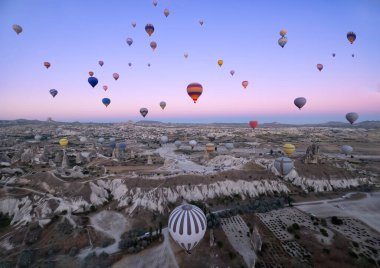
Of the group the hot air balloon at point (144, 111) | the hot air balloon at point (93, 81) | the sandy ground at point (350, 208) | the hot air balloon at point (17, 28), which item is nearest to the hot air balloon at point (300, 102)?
the sandy ground at point (350, 208)

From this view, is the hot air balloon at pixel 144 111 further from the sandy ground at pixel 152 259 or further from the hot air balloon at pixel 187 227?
the hot air balloon at pixel 187 227

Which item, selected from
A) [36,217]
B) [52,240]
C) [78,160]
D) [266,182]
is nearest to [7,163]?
[78,160]

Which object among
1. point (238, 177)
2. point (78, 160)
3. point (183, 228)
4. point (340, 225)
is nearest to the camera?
point (183, 228)

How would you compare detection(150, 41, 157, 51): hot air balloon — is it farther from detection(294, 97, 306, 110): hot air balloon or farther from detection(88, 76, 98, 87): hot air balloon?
detection(294, 97, 306, 110): hot air balloon

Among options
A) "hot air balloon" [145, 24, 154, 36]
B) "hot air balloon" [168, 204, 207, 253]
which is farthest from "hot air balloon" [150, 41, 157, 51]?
"hot air balloon" [168, 204, 207, 253]

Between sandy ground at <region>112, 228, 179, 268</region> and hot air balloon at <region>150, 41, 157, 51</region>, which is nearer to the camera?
sandy ground at <region>112, 228, 179, 268</region>

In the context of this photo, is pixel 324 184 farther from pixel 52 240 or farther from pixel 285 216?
pixel 52 240
